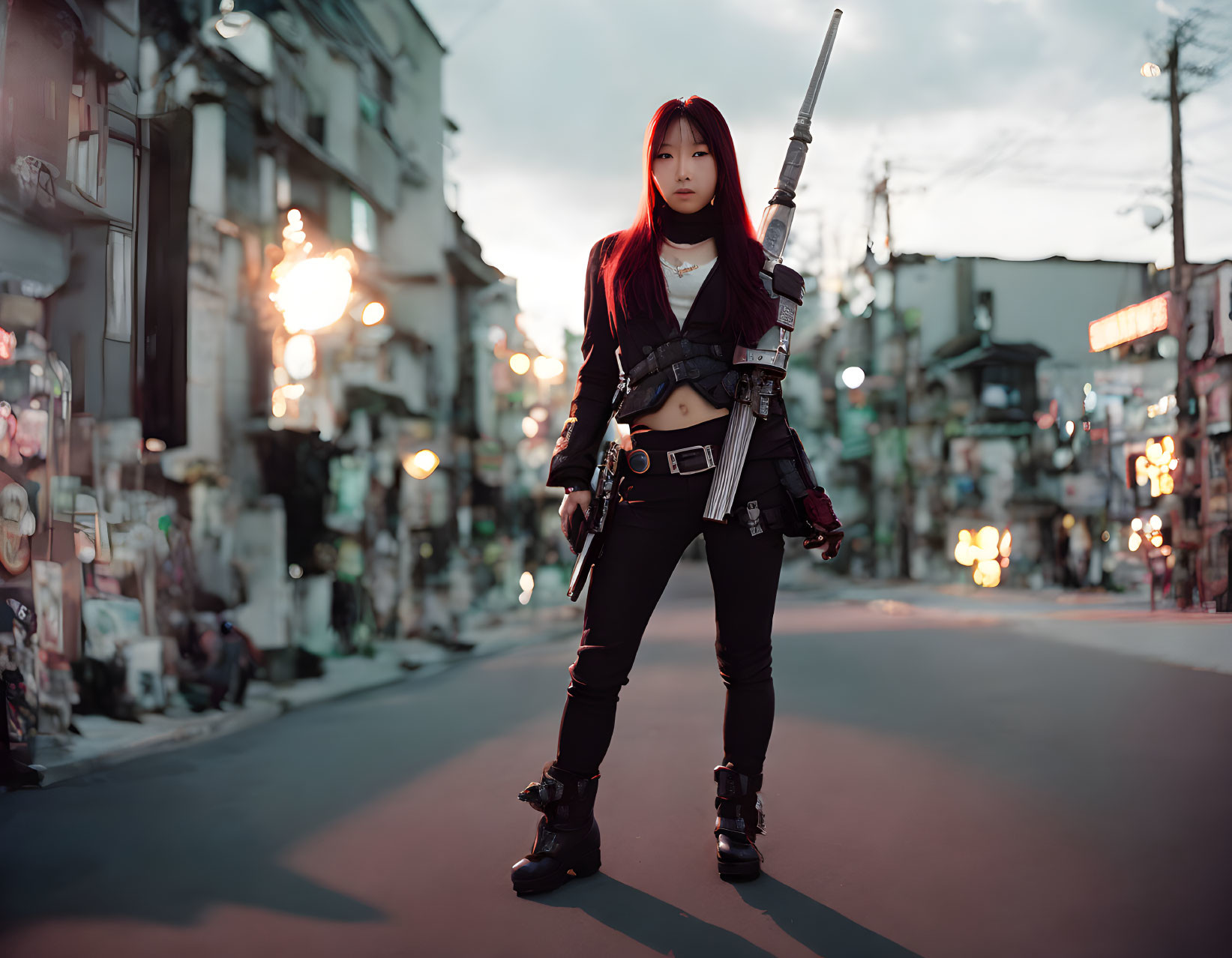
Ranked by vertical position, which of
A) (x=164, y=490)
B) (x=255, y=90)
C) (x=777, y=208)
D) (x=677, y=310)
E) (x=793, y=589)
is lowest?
(x=793, y=589)

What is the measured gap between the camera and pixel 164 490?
5.17m

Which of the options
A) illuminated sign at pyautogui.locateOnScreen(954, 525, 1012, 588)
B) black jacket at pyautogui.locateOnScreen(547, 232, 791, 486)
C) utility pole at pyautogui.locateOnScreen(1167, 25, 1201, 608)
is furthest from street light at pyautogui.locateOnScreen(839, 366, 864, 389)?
black jacket at pyautogui.locateOnScreen(547, 232, 791, 486)

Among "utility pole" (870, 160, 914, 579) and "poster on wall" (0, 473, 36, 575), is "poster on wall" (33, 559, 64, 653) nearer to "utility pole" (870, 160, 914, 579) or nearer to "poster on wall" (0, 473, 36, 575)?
"poster on wall" (0, 473, 36, 575)

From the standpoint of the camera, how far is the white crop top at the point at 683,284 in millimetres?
2363

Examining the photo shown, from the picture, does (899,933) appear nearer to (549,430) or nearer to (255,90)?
(255,90)

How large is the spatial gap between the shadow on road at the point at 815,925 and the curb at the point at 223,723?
243 cm

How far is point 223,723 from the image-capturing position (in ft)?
14.0

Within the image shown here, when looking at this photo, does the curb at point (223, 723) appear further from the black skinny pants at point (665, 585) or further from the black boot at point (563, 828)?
the black skinny pants at point (665, 585)

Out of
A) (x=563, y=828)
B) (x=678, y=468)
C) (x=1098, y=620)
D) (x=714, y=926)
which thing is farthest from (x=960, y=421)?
(x=714, y=926)

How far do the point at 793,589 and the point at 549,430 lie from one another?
6412 mm

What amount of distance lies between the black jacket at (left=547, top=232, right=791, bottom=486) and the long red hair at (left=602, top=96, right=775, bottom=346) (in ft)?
0.10

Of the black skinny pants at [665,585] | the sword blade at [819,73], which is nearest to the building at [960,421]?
the sword blade at [819,73]

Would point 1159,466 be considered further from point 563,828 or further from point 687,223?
point 563,828

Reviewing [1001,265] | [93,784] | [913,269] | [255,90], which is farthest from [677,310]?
[913,269]
